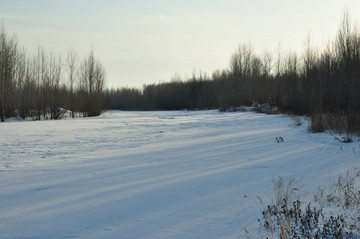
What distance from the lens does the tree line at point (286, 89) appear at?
1039cm

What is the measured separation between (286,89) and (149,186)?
25214 millimetres

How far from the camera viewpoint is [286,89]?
1058 inches

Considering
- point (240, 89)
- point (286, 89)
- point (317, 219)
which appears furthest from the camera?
point (240, 89)

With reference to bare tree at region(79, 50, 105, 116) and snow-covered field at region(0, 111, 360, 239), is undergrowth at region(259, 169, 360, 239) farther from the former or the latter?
bare tree at region(79, 50, 105, 116)

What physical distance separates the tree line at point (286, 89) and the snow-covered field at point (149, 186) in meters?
3.73

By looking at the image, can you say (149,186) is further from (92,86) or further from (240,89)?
(240,89)

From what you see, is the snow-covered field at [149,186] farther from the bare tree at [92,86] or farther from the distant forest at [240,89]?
the bare tree at [92,86]

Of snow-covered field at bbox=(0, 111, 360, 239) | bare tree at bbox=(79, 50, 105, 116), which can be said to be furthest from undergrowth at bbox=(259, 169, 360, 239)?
bare tree at bbox=(79, 50, 105, 116)

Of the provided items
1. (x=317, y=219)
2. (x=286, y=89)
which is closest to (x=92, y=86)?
(x=286, y=89)

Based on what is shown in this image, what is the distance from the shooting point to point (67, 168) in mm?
5188

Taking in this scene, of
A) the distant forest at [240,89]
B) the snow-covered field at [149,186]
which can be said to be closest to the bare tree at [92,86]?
the distant forest at [240,89]

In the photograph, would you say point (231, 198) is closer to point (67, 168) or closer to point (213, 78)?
point (67, 168)

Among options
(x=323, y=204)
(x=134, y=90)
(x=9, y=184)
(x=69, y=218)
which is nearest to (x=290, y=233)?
(x=323, y=204)

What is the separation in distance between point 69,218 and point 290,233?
206 cm
